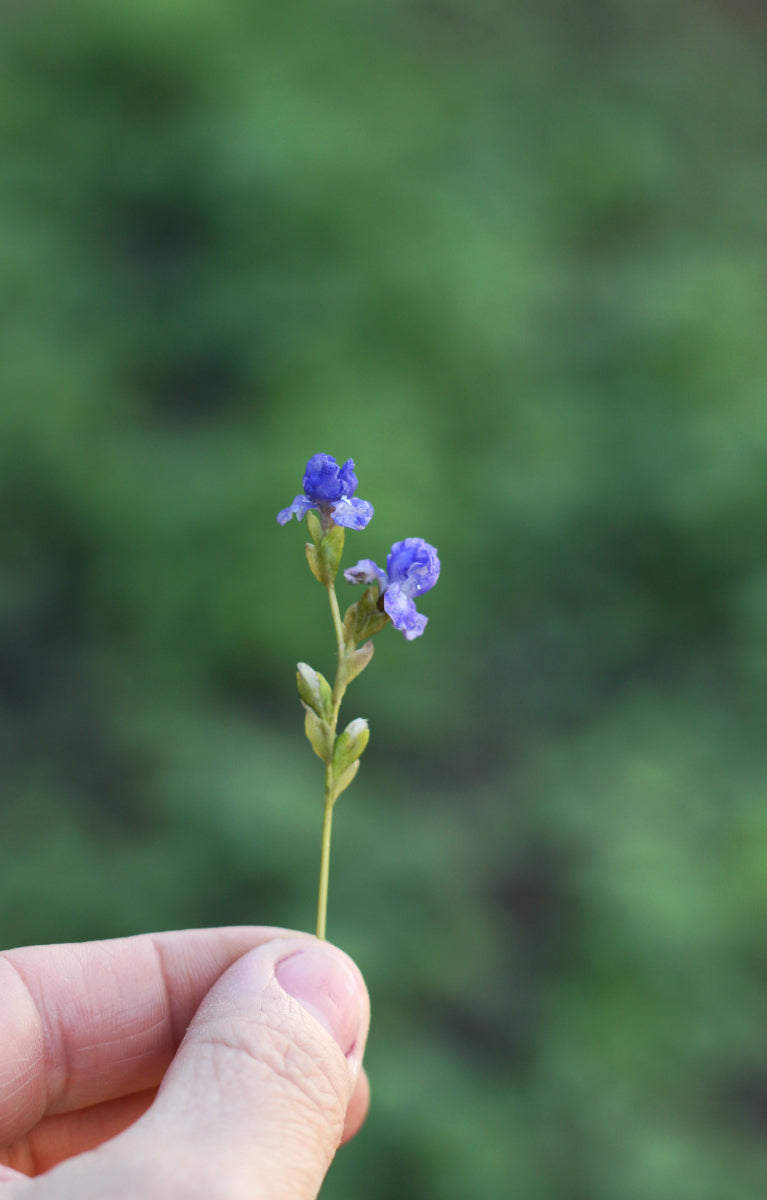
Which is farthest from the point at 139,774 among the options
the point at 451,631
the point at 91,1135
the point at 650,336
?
the point at 650,336

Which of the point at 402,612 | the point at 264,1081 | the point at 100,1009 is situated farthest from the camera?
the point at 100,1009

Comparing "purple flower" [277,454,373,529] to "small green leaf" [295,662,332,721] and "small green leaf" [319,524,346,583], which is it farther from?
"small green leaf" [295,662,332,721]

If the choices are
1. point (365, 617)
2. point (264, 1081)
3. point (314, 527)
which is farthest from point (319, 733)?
point (264, 1081)

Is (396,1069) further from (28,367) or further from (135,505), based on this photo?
(28,367)

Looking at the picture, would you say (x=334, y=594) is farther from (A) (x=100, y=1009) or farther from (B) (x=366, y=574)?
(A) (x=100, y=1009)

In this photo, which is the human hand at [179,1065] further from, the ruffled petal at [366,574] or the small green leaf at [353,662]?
the ruffled petal at [366,574]

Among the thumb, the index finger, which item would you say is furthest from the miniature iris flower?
the index finger
